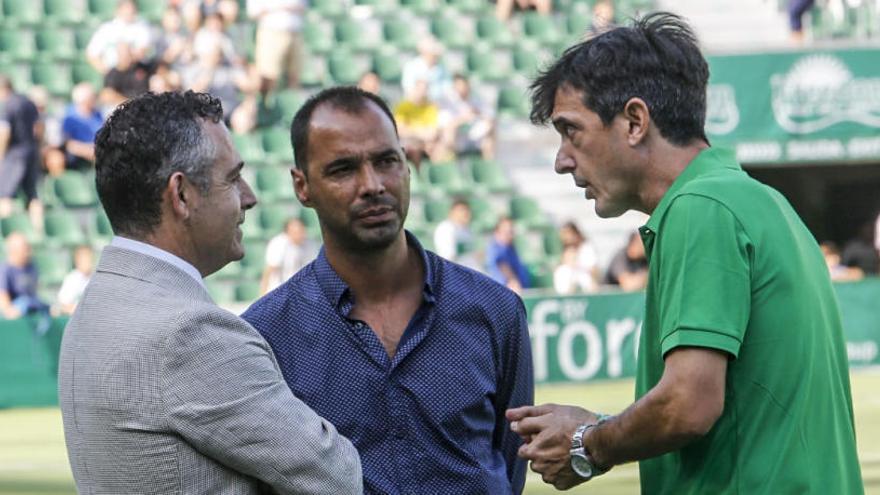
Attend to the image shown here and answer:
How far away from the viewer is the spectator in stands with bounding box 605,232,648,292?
51.4 ft

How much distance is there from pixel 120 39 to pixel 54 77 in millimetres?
1460

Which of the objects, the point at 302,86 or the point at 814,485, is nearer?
the point at 814,485

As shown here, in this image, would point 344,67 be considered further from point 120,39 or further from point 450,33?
point 120,39

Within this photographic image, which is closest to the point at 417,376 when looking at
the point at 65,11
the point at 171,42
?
the point at 171,42

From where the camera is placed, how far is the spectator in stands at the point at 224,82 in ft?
52.0

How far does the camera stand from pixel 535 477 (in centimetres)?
934

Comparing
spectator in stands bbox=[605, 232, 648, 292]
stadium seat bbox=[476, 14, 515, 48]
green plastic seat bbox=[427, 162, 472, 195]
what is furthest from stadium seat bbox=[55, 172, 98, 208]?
spectator in stands bbox=[605, 232, 648, 292]

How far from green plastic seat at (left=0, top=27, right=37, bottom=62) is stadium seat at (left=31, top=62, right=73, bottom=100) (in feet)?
0.70

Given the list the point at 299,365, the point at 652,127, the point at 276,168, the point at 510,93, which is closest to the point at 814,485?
the point at 652,127

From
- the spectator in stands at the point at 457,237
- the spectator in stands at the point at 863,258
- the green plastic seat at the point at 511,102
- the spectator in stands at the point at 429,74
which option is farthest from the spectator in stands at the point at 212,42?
the spectator in stands at the point at 863,258

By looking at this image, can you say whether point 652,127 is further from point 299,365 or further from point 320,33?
point 320,33

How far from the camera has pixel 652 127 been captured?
116 inches

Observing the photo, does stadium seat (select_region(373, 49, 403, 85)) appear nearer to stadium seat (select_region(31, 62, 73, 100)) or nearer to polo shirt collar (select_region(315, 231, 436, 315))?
stadium seat (select_region(31, 62, 73, 100))

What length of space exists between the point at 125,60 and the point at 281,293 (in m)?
12.5
